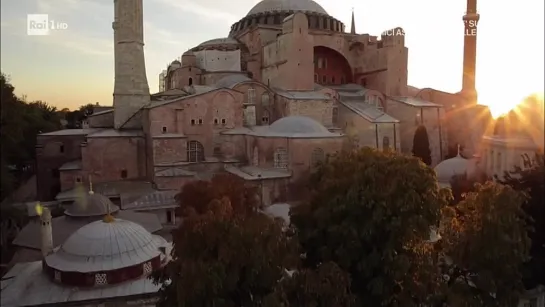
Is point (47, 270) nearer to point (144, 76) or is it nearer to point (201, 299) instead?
point (201, 299)

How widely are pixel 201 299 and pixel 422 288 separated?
9.50ft

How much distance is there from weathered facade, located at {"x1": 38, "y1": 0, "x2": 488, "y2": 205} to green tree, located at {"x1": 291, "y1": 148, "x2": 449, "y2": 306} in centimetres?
892

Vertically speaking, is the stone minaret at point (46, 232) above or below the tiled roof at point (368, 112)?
below

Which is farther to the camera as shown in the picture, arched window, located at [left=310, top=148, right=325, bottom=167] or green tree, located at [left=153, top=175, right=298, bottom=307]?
arched window, located at [left=310, top=148, right=325, bottom=167]

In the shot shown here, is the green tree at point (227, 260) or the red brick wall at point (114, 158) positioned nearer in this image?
the green tree at point (227, 260)

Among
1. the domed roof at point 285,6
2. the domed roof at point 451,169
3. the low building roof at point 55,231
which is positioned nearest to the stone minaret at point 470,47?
the domed roof at point 451,169

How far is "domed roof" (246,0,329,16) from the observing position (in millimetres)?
28358

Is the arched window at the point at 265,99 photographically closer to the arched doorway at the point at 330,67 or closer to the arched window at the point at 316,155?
the arched window at the point at 316,155

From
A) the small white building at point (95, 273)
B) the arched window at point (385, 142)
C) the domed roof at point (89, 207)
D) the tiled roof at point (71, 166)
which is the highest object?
the arched window at point (385, 142)

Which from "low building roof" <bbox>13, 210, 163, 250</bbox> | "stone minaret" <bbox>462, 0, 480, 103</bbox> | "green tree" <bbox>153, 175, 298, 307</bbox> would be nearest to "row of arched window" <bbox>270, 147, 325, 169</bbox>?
"low building roof" <bbox>13, 210, 163, 250</bbox>

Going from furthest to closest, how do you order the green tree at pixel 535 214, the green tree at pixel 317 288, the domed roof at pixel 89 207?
the domed roof at pixel 89 207, the green tree at pixel 535 214, the green tree at pixel 317 288

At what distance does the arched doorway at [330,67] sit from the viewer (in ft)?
83.6

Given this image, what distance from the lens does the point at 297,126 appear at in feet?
55.2

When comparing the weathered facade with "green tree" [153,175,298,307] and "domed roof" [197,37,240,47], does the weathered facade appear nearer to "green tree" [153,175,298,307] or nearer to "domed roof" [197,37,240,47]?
"domed roof" [197,37,240,47]
